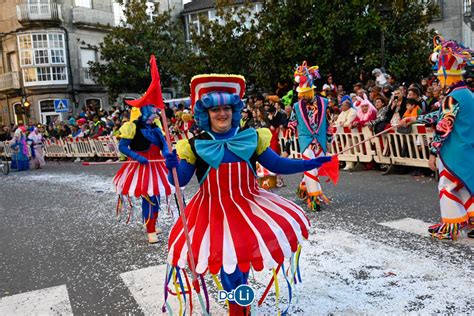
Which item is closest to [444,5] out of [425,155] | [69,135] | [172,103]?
[172,103]

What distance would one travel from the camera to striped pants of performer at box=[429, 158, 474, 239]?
507 cm

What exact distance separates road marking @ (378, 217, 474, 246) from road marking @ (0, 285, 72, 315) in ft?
12.9

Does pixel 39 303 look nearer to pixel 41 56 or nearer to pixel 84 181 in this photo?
pixel 84 181

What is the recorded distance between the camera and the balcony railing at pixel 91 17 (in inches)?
1307

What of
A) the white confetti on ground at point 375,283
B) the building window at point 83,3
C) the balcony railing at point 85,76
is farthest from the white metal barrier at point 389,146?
the building window at point 83,3

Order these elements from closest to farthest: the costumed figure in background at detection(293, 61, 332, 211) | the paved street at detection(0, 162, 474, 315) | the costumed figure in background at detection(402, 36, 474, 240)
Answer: the paved street at detection(0, 162, 474, 315)
the costumed figure in background at detection(402, 36, 474, 240)
the costumed figure in background at detection(293, 61, 332, 211)

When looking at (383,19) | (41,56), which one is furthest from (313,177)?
(41,56)

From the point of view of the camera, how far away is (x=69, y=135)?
22.6 m

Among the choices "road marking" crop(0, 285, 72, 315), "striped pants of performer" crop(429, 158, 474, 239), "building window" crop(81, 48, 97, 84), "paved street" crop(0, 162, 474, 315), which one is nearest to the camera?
"paved street" crop(0, 162, 474, 315)

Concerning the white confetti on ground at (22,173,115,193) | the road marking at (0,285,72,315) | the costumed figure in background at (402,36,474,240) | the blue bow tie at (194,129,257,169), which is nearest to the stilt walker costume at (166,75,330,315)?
the blue bow tie at (194,129,257,169)

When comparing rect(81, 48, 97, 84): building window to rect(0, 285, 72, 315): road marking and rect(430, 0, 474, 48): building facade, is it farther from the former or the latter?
rect(0, 285, 72, 315): road marking

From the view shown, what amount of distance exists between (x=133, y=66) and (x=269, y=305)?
26571 millimetres

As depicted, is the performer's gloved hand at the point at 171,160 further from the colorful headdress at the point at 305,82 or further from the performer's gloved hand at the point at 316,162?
the colorful headdress at the point at 305,82

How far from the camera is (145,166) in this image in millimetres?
6023
